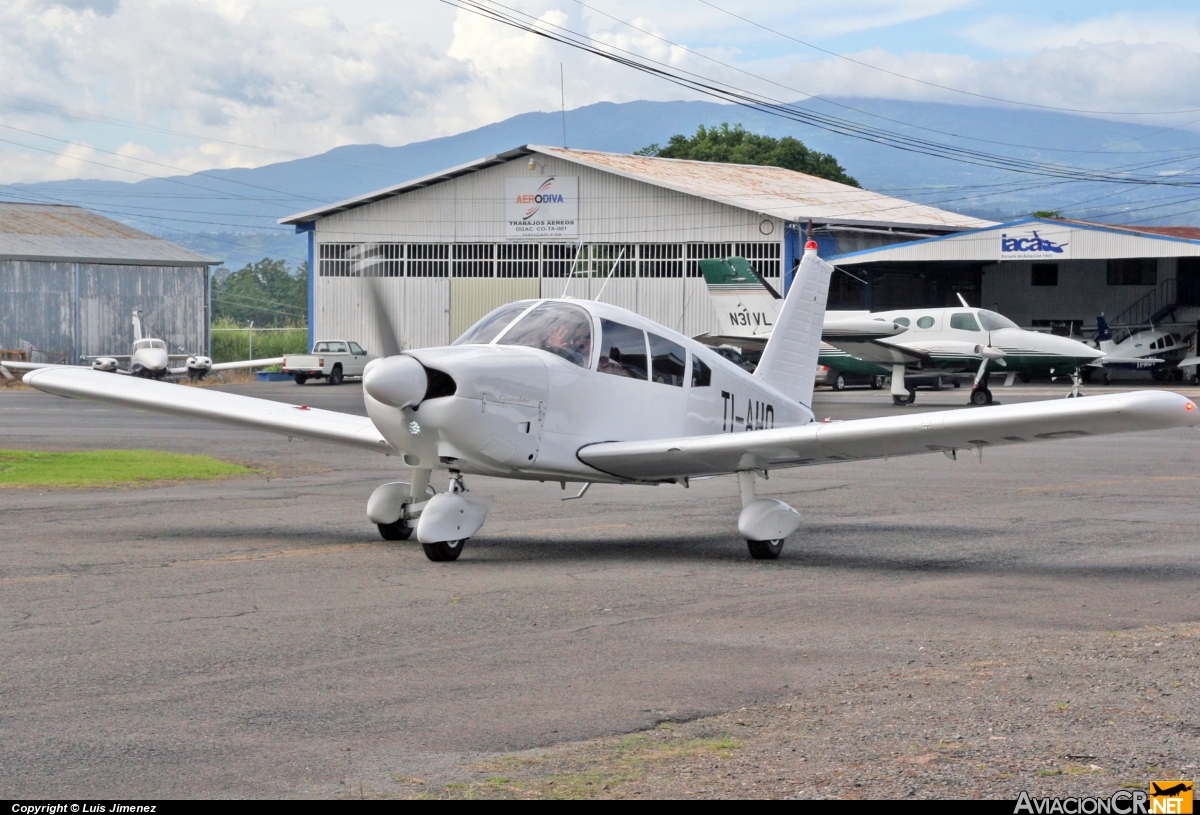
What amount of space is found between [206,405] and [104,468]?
6.73 m

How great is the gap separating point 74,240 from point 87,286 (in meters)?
3.26

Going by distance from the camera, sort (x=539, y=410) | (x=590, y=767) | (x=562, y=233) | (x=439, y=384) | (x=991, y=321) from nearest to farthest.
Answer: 1. (x=590, y=767)
2. (x=439, y=384)
3. (x=539, y=410)
4. (x=991, y=321)
5. (x=562, y=233)

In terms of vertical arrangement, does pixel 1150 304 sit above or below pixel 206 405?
above

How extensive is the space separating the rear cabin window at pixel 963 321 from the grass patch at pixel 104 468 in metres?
26.7

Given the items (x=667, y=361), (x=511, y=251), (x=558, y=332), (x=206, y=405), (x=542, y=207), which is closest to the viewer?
(x=558, y=332)

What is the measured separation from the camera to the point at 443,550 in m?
11.1

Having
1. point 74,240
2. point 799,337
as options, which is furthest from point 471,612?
point 74,240

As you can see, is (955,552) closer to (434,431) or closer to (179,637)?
(434,431)

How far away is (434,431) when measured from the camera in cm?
1070

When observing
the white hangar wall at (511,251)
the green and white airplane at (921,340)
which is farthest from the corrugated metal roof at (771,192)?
the green and white airplane at (921,340)

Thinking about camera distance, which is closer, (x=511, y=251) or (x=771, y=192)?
(x=511, y=251)

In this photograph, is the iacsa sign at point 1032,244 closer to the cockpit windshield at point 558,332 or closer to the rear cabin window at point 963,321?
the rear cabin window at point 963,321

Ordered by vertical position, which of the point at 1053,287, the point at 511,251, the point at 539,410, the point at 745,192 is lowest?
the point at 539,410

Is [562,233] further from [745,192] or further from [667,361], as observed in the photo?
[667,361]
